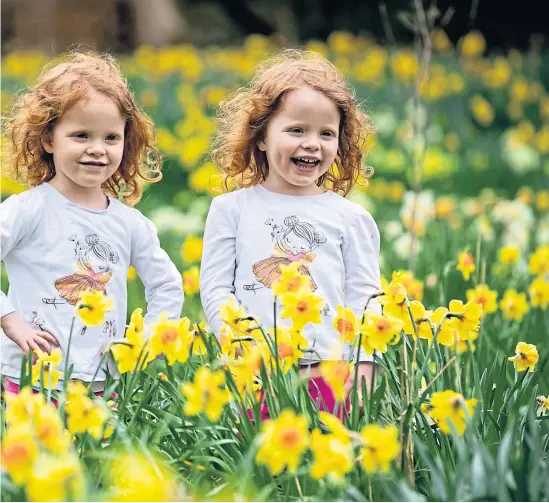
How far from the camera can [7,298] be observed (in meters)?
2.39

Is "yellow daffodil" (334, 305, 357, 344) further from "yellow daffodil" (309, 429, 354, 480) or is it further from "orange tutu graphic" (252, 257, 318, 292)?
"yellow daffodil" (309, 429, 354, 480)

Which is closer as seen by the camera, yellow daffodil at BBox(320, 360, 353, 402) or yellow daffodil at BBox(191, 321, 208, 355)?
yellow daffodil at BBox(320, 360, 353, 402)

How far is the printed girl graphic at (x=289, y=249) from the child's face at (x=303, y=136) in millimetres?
114

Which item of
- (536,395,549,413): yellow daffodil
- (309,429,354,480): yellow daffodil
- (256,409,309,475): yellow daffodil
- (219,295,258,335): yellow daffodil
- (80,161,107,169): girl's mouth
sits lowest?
(536,395,549,413): yellow daffodil

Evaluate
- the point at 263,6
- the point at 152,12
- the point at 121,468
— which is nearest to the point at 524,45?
the point at 263,6

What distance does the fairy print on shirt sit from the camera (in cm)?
237

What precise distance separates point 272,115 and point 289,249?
360 millimetres

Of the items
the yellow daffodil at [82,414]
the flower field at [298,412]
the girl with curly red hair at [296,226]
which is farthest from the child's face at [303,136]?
the yellow daffodil at [82,414]

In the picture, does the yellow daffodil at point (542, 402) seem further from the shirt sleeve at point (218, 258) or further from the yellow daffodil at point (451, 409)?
the shirt sleeve at point (218, 258)

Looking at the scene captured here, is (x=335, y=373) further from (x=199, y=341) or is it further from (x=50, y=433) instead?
(x=199, y=341)

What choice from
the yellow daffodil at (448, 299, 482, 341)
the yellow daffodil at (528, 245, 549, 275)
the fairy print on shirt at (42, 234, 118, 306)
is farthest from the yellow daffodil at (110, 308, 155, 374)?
the yellow daffodil at (528, 245, 549, 275)

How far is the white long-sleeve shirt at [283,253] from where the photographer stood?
7.96 ft

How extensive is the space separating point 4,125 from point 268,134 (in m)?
0.78

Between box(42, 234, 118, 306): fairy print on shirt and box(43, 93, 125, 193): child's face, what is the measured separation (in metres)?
Result: 0.15
